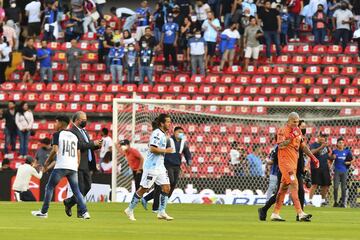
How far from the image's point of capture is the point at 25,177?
3186 centimetres

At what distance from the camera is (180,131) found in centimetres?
2852

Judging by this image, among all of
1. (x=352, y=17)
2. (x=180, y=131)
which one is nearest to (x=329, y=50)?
(x=352, y=17)

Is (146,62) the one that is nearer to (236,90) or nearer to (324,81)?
(236,90)

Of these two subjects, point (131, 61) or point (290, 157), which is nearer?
point (290, 157)

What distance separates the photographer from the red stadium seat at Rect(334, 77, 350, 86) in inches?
1614

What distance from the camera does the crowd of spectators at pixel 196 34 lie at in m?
42.1

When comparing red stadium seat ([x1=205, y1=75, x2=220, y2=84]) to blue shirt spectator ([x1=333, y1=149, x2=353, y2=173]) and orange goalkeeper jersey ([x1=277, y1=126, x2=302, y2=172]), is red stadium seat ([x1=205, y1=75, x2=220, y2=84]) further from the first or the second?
orange goalkeeper jersey ([x1=277, y1=126, x2=302, y2=172])

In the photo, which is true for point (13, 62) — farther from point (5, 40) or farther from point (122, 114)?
point (122, 114)

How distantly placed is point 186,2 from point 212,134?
1113 cm

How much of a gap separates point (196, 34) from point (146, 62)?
1.90m

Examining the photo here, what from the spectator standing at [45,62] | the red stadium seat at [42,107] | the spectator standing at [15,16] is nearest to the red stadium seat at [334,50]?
the spectator standing at [45,62]

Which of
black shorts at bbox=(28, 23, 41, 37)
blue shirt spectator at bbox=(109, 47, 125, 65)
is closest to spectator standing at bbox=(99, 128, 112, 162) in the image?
blue shirt spectator at bbox=(109, 47, 125, 65)

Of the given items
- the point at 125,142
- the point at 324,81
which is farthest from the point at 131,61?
the point at 125,142

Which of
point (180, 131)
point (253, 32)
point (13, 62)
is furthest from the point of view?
point (13, 62)
